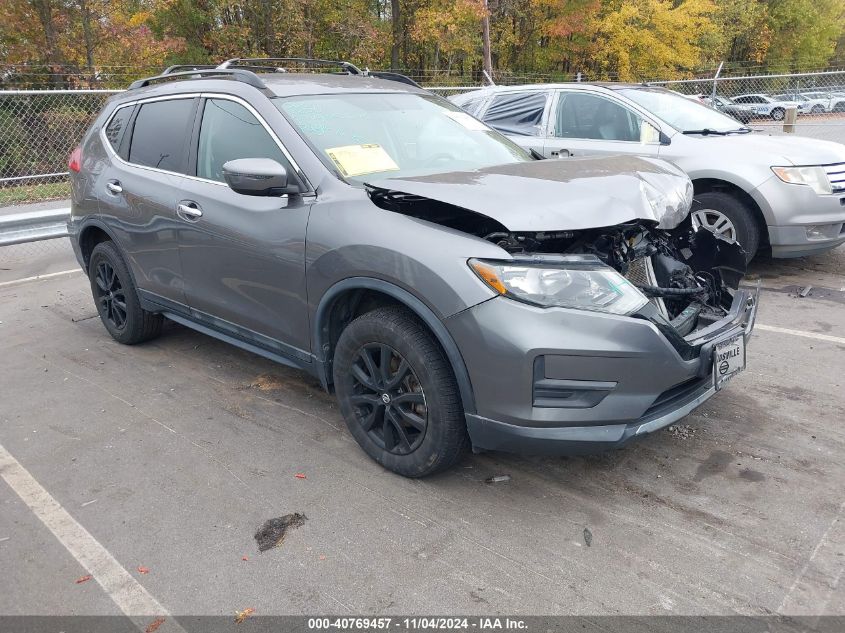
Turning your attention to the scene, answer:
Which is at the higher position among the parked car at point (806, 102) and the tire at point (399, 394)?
the parked car at point (806, 102)

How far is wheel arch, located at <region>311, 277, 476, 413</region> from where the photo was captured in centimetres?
272

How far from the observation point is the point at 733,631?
2.20 m

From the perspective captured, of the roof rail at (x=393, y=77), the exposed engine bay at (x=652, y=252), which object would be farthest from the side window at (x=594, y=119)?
the exposed engine bay at (x=652, y=252)

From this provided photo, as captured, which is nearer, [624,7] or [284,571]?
[284,571]

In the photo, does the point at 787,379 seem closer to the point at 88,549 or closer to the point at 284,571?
the point at 284,571

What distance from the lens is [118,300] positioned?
4969mm

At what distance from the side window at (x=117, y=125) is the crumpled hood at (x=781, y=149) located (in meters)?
4.93

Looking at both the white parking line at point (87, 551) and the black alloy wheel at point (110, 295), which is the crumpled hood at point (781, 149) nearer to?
the black alloy wheel at point (110, 295)

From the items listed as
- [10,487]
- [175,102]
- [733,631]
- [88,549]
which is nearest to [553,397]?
[733,631]

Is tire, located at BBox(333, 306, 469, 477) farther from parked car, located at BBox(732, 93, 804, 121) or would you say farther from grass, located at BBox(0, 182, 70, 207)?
parked car, located at BBox(732, 93, 804, 121)

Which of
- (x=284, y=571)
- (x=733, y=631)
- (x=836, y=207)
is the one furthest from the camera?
(x=836, y=207)

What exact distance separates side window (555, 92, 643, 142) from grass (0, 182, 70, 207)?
8.64m

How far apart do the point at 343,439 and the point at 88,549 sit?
1.28m

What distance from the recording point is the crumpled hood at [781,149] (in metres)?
5.78
